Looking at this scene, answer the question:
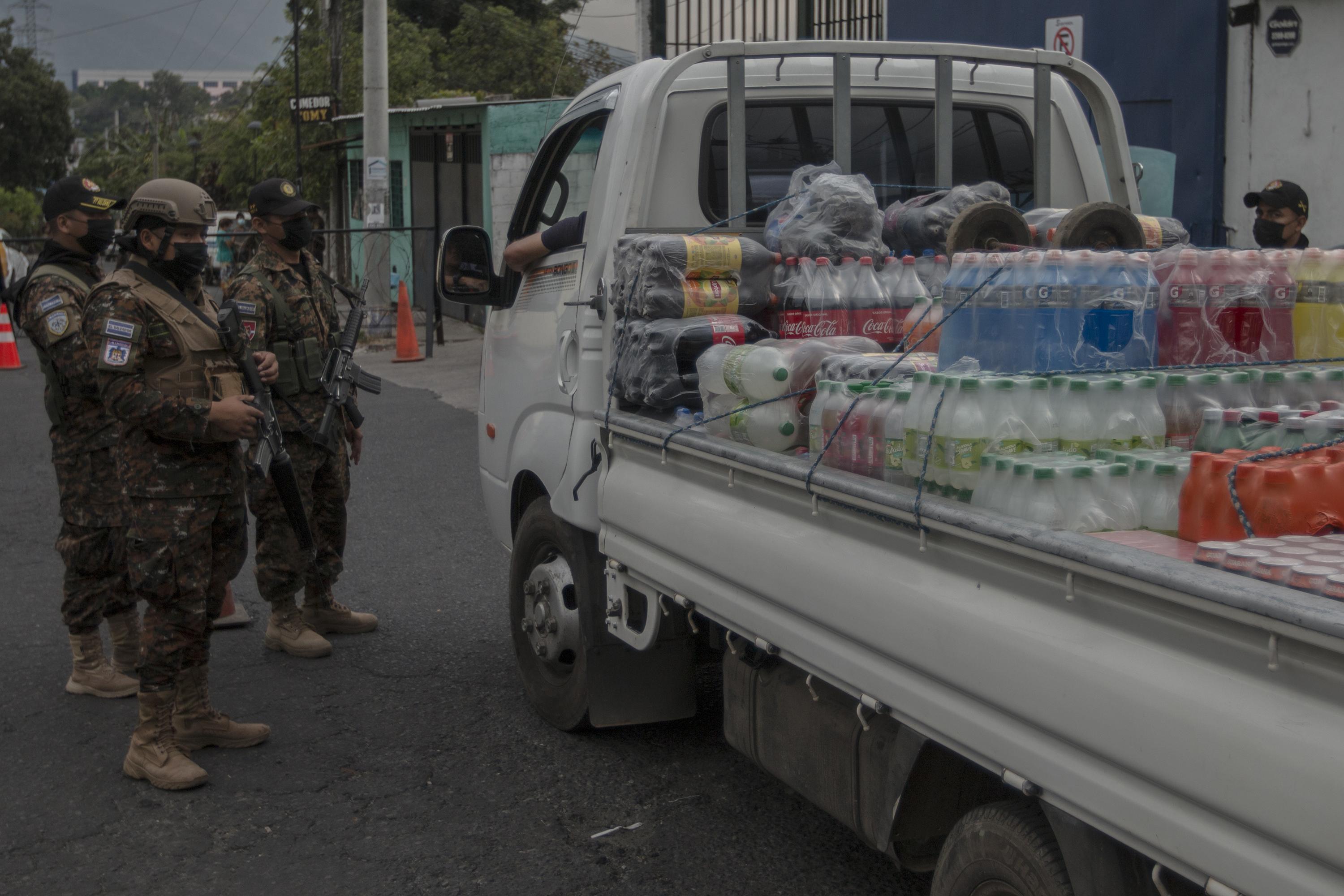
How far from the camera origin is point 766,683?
3.45 m

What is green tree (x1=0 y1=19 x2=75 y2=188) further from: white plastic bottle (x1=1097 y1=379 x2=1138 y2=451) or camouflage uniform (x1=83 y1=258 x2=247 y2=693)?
white plastic bottle (x1=1097 y1=379 x2=1138 y2=451)

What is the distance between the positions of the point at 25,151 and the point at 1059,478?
75.6 m

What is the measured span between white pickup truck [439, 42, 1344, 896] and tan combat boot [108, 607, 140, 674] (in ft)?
5.42

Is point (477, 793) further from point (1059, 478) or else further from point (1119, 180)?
point (1119, 180)

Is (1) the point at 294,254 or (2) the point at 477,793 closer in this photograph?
(2) the point at 477,793

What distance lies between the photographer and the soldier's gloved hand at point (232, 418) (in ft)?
14.7

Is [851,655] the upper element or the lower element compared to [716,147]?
lower

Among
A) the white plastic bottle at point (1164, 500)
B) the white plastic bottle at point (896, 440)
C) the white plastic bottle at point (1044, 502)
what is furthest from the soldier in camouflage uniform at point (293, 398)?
the white plastic bottle at point (1164, 500)

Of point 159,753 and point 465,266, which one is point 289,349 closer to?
point 465,266

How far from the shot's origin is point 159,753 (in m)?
4.57

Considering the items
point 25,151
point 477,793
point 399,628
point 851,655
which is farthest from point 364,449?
point 25,151

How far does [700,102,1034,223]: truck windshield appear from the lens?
4492 millimetres

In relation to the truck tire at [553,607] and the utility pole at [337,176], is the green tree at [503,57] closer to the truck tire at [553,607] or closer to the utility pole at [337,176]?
the utility pole at [337,176]

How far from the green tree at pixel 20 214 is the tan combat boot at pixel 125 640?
3501 centimetres
